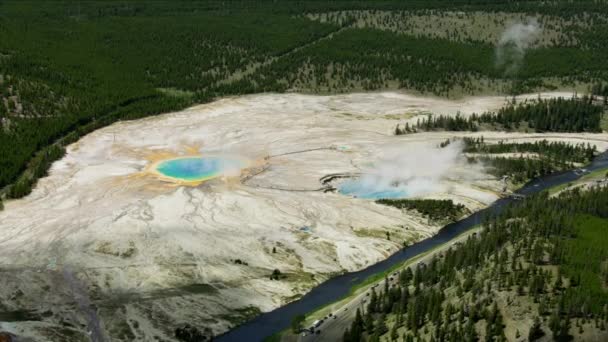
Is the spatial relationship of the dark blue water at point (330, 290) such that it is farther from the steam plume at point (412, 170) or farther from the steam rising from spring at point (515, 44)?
the steam rising from spring at point (515, 44)

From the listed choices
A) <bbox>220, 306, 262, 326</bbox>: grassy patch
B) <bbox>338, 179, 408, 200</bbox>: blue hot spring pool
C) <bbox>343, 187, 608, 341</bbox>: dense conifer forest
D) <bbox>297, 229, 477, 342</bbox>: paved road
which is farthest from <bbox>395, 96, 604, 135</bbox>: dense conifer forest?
<bbox>220, 306, 262, 326</bbox>: grassy patch

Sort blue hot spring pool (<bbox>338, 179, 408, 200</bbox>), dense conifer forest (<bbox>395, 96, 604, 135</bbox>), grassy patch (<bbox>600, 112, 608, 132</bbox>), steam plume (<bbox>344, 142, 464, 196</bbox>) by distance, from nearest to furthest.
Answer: blue hot spring pool (<bbox>338, 179, 408, 200</bbox>), steam plume (<bbox>344, 142, 464, 196</bbox>), dense conifer forest (<bbox>395, 96, 604, 135</bbox>), grassy patch (<bbox>600, 112, 608, 132</bbox>)

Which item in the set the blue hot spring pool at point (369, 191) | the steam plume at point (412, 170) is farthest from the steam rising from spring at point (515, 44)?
the blue hot spring pool at point (369, 191)

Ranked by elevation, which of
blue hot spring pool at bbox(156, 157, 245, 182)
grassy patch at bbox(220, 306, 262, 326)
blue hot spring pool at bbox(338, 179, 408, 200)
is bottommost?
grassy patch at bbox(220, 306, 262, 326)

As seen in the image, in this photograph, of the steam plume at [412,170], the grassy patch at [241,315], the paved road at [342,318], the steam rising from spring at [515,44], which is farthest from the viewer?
the steam rising from spring at [515,44]

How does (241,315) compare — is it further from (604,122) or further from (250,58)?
(250,58)

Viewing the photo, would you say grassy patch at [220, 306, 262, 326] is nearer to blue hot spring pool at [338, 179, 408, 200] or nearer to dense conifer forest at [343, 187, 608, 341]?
dense conifer forest at [343, 187, 608, 341]
